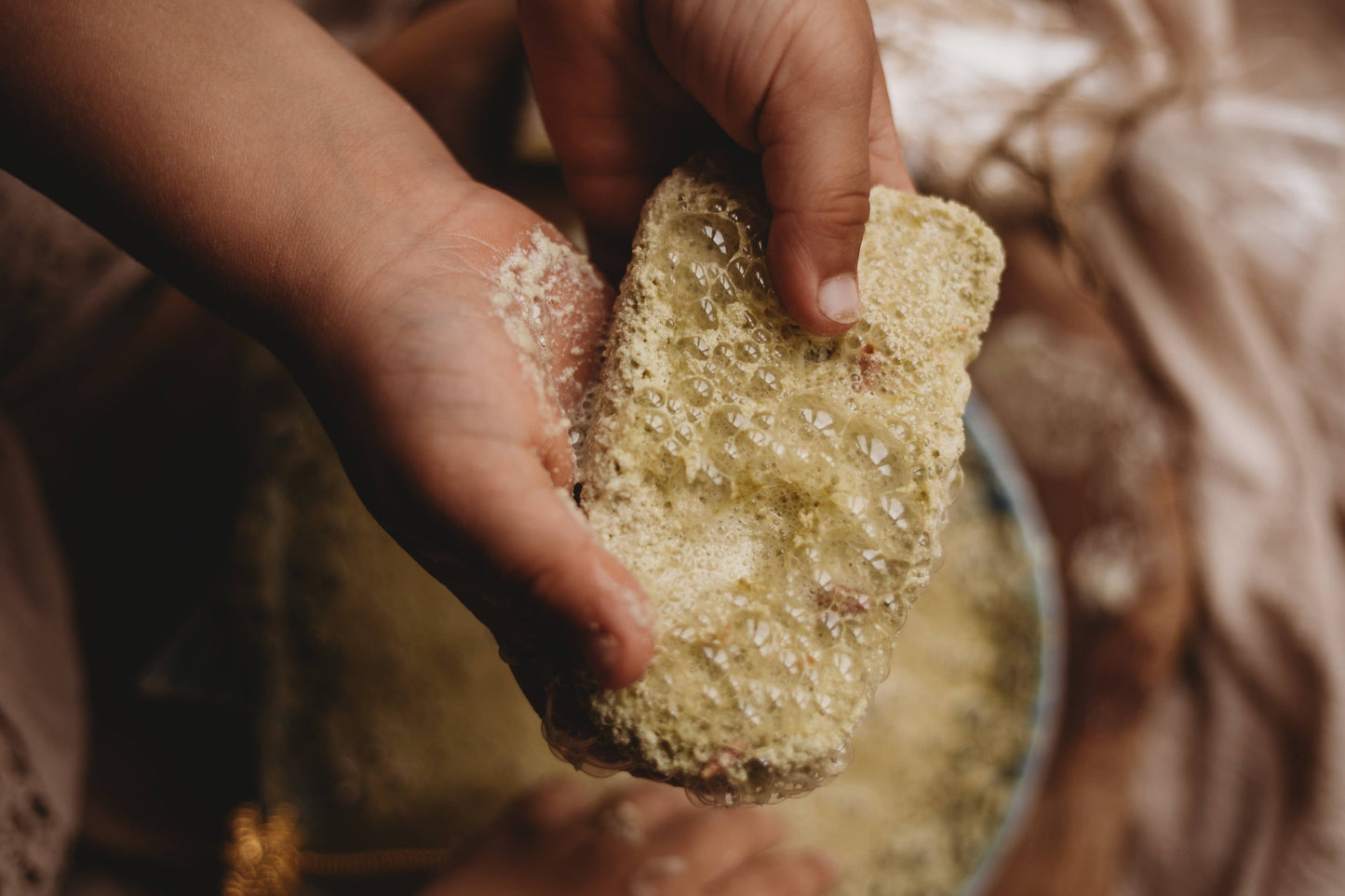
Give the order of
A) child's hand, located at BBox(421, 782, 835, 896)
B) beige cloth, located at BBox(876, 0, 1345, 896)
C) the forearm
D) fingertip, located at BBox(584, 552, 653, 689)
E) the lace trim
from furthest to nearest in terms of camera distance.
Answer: beige cloth, located at BBox(876, 0, 1345, 896)
child's hand, located at BBox(421, 782, 835, 896)
the lace trim
the forearm
fingertip, located at BBox(584, 552, 653, 689)

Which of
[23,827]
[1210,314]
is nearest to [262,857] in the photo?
[23,827]

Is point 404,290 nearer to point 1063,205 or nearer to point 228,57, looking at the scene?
point 228,57

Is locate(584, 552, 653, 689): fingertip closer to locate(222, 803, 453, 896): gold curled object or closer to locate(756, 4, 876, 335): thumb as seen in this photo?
locate(756, 4, 876, 335): thumb

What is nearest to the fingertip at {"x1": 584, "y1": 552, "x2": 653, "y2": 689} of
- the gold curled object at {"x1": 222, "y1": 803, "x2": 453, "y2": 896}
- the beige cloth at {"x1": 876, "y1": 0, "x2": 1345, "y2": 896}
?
the gold curled object at {"x1": 222, "y1": 803, "x2": 453, "y2": 896}

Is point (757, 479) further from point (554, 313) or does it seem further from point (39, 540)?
point (39, 540)

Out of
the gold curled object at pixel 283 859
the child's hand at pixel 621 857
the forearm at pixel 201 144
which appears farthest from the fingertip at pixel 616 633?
the gold curled object at pixel 283 859

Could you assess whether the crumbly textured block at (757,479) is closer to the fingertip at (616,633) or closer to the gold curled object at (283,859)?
the fingertip at (616,633)
